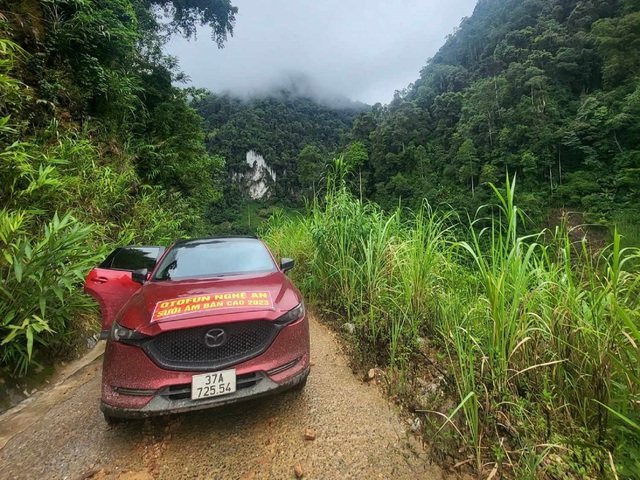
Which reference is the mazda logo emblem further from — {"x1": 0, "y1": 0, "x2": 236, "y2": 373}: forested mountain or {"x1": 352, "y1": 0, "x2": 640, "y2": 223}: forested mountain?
{"x1": 352, "y1": 0, "x2": 640, "y2": 223}: forested mountain

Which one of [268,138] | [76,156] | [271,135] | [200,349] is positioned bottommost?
[200,349]

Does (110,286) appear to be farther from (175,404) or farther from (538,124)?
(538,124)

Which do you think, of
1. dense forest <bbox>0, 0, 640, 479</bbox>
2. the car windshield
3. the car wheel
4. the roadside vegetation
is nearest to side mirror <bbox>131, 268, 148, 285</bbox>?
the car windshield

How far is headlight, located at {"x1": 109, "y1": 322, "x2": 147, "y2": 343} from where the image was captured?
172cm

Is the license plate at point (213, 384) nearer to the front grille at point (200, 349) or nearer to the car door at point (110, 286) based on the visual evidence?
the front grille at point (200, 349)

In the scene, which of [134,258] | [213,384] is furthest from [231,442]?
[134,258]

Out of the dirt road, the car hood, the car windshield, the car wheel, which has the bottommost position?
the dirt road

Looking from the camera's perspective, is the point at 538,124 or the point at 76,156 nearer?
the point at 76,156

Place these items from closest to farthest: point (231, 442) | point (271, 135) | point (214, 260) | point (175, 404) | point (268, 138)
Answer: point (175, 404), point (231, 442), point (214, 260), point (268, 138), point (271, 135)

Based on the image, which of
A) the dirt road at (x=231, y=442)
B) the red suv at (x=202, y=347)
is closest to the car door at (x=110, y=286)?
the dirt road at (x=231, y=442)

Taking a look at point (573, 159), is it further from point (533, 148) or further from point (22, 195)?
point (22, 195)

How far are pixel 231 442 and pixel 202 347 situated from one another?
1.97 feet

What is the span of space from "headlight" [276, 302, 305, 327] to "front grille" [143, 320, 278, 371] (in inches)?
6.6

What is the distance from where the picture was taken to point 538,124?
30.5m
